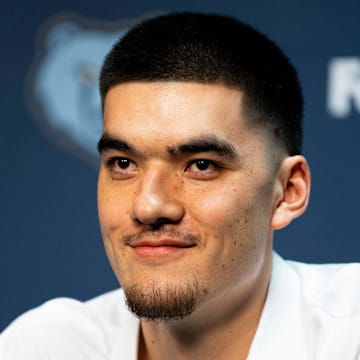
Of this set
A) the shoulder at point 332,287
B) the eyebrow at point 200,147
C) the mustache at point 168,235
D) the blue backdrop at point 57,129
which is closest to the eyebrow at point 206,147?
the eyebrow at point 200,147

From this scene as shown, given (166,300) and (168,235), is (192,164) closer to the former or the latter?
(168,235)

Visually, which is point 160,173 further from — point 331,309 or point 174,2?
point 174,2

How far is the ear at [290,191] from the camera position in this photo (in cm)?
140

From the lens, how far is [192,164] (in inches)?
50.2

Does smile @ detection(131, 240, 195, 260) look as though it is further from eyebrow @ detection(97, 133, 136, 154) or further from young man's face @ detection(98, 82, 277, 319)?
eyebrow @ detection(97, 133, 136, 154)

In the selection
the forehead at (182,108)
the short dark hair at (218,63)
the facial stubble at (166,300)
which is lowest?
the facial stubble at (166,300)

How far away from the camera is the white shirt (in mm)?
1374

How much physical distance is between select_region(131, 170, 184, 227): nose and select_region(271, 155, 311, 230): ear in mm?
238

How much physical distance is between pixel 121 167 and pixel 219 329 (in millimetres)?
347

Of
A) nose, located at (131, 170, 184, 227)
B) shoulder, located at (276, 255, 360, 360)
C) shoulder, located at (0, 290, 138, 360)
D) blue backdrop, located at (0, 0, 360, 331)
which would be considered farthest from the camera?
blue backdrop, located at (0, 0, 360, 331)

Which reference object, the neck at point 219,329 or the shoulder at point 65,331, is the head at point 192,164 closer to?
the neck at point 219,329

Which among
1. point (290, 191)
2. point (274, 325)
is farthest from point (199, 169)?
point (274, 325)

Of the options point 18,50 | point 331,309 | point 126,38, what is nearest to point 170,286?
point 331,309

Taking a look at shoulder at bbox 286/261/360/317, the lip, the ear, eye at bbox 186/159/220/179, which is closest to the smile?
the lip
